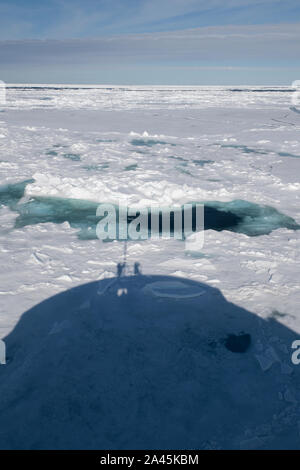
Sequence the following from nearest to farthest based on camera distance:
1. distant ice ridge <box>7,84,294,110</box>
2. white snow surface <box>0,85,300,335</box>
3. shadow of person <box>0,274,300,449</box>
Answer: shadow of person <box>0,274,300,449</box> < white snow surface <box>0,85,300,335</box> < distant ice ridge <box>7,84,294,110</box>

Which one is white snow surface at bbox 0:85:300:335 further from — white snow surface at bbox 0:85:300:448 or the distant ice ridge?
the distant ice ridge

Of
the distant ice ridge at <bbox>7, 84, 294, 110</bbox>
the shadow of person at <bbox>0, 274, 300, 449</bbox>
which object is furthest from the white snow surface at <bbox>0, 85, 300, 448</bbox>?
the distant ice ridge at <bbox>7, 84, 294, 110</bbox>

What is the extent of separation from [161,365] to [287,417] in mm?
1038

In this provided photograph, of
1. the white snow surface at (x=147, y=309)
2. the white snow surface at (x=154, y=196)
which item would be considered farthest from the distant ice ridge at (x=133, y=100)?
the white snow surface at (x=147, y=309)

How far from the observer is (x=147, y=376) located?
267 centimetres

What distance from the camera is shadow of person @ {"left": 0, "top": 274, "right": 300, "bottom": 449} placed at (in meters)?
2.25

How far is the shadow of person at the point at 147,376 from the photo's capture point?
225 centimetres

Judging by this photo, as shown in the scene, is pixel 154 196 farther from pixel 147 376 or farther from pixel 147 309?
pixel 147 376

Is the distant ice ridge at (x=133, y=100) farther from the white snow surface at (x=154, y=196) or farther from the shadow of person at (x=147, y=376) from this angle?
the shadow of person at (x=147, y=376)

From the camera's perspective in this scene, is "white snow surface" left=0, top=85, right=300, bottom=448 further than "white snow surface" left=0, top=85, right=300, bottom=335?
No

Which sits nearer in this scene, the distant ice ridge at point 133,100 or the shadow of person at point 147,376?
the shadow of person at point 147,376

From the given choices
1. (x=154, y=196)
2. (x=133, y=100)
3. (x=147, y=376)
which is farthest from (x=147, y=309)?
(x=133, y=100)

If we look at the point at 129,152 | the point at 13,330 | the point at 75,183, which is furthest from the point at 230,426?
the point at 129,152
